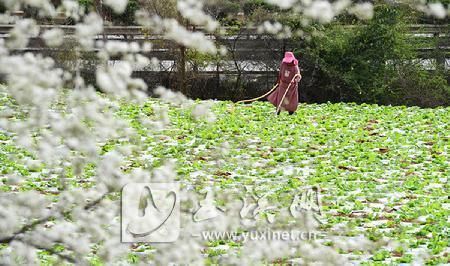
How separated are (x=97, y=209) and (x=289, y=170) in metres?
5.74

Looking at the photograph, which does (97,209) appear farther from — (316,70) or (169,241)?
(316,70)

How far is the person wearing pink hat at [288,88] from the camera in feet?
44.8

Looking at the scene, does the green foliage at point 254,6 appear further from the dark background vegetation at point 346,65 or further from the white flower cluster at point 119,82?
the white flower cluster at point 119,82

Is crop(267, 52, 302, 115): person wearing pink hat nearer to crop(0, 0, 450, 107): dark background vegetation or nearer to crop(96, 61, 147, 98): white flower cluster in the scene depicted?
crop(0, 0, 450, 107): dark background vegetation

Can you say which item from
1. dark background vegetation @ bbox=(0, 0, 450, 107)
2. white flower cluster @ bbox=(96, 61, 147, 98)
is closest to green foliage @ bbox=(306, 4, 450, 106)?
dark background vegetation @ bbox=(0, 0, 450, 107)

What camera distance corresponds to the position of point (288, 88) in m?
13.6

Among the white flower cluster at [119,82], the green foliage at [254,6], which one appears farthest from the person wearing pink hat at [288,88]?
the white flower cluster at [119,82]

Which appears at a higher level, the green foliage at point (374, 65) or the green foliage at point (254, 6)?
the green foliage at point (254, 6)

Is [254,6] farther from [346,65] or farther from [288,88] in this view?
[288,88]

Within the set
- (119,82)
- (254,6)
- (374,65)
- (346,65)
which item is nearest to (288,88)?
(346,65)

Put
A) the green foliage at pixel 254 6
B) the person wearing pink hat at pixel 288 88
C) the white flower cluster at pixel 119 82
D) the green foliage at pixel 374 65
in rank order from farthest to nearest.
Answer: the green foliage at pixel 254 6
the green foliage at pixel 374 65
the person wearing pink hat at pixel 288 88
the white flower cluster at pixel 119 82

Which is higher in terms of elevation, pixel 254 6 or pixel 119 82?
pixel 254 6

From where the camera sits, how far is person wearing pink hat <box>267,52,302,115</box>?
1366cm

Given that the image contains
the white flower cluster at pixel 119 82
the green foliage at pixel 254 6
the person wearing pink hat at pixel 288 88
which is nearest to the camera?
the white flower cluster at pixel 119 82
